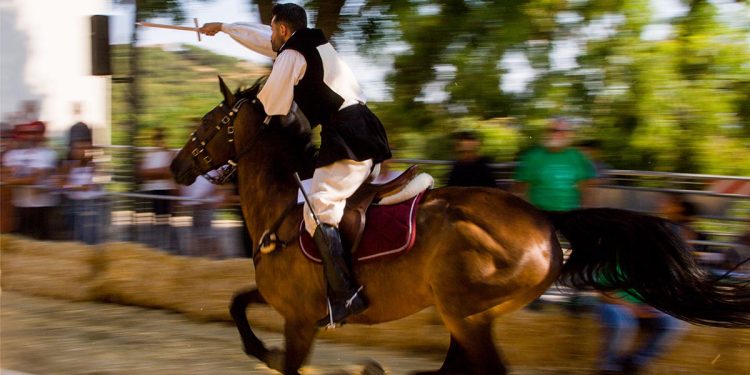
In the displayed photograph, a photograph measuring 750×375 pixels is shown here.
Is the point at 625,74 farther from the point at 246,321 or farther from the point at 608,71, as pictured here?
the point at 246,321

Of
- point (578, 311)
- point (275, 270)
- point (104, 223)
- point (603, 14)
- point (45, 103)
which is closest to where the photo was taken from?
point (275, 270)

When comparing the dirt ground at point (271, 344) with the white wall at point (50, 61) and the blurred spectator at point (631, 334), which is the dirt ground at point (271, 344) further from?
the white wall at point (50, 61)

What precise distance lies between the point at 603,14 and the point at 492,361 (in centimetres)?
483

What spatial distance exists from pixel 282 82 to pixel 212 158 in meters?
0.90

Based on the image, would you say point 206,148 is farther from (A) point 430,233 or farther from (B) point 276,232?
(A) point 430,233

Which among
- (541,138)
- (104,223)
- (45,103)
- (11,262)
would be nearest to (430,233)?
(541,138)

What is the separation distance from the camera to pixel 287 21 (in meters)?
5.55

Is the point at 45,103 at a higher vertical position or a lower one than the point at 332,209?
lower

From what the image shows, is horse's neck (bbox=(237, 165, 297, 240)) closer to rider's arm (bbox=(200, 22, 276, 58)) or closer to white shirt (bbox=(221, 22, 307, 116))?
white shirt (bbox=(221, 22, 307, 116))

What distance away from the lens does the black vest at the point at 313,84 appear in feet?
17.7

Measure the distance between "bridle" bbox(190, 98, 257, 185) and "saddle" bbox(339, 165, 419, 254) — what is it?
0.85 metres

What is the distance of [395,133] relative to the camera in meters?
10.2

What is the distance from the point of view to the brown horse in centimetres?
522

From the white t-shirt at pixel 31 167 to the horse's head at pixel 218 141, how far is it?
5.32 meters
